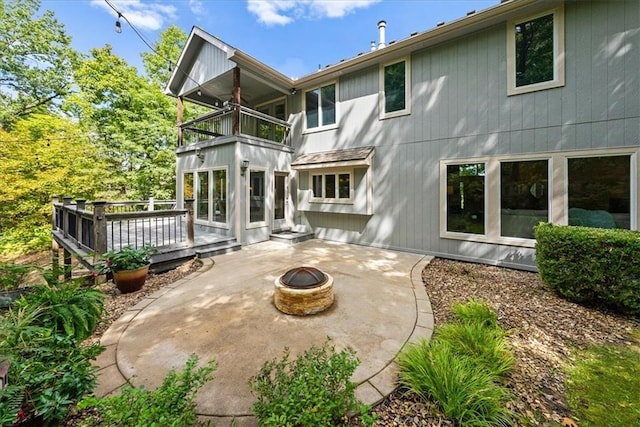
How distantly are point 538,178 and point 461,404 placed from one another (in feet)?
18.8

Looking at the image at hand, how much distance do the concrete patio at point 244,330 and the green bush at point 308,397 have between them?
0.33 meters

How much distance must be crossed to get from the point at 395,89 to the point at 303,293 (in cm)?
670

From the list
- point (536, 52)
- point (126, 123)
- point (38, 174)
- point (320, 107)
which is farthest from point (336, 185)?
point (38, 174)

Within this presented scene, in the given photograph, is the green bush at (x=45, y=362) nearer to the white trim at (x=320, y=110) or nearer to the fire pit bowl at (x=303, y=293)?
the fire pit bowl at (x=303, y=293)

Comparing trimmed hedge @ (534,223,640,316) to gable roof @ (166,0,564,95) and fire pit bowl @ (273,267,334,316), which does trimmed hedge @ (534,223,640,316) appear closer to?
fire pit bowl @ (273,267,334,316)

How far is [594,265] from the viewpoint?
12.5ft

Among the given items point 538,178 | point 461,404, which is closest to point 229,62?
point 538,178

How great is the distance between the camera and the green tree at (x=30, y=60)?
50.6 feet

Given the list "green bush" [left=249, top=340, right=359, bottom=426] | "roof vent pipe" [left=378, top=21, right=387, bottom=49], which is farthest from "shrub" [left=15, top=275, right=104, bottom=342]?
"roof vent pipe" [left=378, top=21, right=387, bottom=49]

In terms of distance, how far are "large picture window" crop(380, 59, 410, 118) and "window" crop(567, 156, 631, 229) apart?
161 inches

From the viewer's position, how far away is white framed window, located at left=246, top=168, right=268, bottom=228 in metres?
8.07

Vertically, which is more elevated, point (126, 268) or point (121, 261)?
point (121, 261)

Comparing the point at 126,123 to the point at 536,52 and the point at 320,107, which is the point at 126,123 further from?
the point at 536,52

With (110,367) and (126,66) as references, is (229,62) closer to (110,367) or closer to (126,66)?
(110,367)
